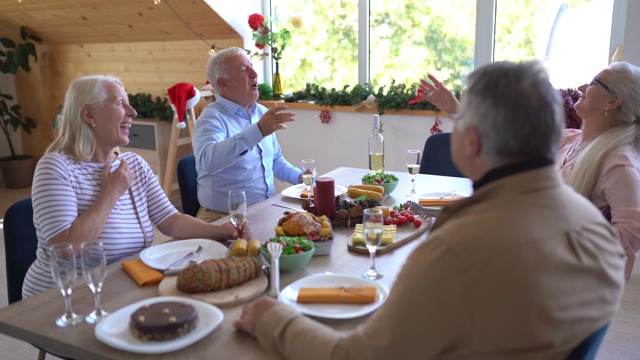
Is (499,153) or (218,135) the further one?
(218,135)

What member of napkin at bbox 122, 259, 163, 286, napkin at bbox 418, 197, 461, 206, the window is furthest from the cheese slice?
the window

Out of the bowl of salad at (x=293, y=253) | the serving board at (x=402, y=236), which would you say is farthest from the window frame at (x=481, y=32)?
the bowl of salad at (x=293, y=253)

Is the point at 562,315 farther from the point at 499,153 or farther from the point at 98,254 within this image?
the point at 98,254

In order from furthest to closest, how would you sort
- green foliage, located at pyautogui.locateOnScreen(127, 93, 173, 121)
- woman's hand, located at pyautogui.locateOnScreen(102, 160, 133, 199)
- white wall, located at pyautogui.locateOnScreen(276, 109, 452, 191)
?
green foliage, located at pyautogui.locateOnScreen(127, 93, 173, 121) < white wall, located at pyautogui.locateOnScreen(276, 109, 452, 191) < woman's hand, located at pyautogui.locateOnScreen(102, 160, 133, 199)

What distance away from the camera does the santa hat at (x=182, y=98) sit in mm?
4266

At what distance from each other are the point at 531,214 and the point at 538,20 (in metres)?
3.03

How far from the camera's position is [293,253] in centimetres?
160

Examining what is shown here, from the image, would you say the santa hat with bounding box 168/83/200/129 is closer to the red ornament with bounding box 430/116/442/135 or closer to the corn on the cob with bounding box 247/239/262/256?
the red ornament with bounding box 430/116/442/135

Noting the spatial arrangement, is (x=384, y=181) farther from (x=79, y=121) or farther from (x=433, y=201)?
(x=79, y=121)

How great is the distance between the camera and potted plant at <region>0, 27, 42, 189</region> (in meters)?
5.55

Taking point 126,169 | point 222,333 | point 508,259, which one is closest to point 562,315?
point 508,259

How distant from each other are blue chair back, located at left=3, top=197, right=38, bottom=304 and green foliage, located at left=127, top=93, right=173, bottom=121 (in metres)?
3.08

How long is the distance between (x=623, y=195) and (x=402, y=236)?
2.40 ft

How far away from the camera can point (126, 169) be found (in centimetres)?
193
